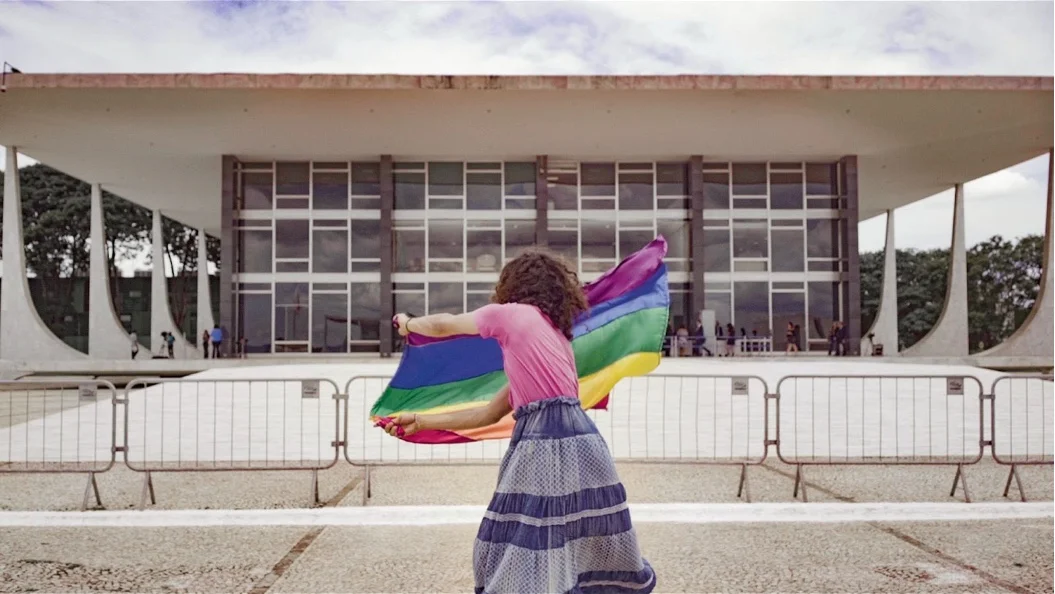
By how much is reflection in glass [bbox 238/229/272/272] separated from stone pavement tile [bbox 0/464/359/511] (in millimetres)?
24643

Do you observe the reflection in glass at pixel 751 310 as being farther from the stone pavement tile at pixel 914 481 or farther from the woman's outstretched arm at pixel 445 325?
the woman's outstretched arm at pixel 445 325

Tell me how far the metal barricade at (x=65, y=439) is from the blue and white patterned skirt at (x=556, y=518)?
5.75 meters

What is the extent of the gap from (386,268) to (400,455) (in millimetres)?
22891

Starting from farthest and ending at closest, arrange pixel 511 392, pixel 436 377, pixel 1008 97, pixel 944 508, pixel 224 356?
pixel 224 356 → pixel 1008 97 → pixel 944 508 → pixel 436 377 → pixel 511 392

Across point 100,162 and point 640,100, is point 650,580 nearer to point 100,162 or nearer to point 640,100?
point 640,100

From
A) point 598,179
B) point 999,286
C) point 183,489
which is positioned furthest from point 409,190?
point 999,286

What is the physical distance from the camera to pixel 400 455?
10930 millimetres

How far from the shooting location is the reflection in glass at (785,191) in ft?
112

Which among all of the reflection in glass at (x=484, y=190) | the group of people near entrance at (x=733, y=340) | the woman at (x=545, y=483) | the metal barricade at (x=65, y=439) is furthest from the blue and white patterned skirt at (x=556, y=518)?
the reflection in glass at (x=484, y=190)

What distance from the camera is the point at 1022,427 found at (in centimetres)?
1316

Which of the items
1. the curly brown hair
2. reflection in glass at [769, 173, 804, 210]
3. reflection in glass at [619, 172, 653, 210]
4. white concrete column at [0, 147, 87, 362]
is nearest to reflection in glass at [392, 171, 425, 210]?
reflection in glass at [619, 172, 653, 210]

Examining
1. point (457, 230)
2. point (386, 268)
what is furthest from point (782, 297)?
point (386, 268)

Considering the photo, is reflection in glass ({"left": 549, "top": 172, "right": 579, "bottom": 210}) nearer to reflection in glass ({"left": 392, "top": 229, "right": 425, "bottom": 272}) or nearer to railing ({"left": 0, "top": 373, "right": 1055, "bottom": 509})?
reflection in glass ({"left": 392, "top": 229, "right": 425, "bottom": 272})

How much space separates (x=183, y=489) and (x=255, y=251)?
26395 millimetres
